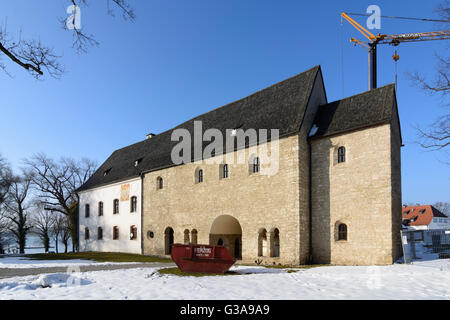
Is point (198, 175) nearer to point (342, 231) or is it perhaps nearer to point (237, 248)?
point (237, 248)

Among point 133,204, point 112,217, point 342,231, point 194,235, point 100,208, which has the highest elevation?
point 133,204

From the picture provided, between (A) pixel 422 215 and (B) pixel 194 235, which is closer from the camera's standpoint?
(B) pixel 194 235

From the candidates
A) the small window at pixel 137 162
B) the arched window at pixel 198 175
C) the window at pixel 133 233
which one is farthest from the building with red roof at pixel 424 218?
the window at pixel 133 233

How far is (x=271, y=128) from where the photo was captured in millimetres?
21516

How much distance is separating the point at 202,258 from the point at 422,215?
52.0 metres

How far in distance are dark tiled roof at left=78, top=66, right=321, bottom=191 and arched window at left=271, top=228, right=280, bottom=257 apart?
585 centimetres

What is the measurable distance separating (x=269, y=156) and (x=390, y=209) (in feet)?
23.7

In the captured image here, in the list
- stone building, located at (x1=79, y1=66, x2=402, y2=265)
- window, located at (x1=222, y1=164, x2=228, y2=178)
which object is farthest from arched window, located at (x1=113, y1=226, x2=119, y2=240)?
window, located at (x1=222, y1=164, x2=228, y2=178)

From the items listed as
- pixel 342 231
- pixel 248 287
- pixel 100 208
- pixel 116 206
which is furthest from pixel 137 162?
pixel 248 287

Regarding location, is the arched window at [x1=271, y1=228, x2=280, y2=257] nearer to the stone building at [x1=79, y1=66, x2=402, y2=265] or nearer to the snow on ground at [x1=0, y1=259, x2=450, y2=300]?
the stone building at [x1=79, y1=66, x2=402, y2=265]

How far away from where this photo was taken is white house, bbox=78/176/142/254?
30891mm

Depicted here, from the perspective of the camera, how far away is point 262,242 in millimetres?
21047
